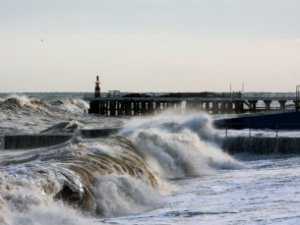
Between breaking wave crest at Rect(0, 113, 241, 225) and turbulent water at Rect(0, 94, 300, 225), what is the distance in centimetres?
2

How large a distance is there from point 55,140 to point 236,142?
6.80 metres

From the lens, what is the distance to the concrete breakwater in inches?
1171

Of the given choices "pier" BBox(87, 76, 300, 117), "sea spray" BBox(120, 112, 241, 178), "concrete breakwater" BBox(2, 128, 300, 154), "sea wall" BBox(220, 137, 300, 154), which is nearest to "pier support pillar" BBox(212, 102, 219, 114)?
"pier" BBox(87, 76, 300, 117)

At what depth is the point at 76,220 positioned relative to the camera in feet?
43.7

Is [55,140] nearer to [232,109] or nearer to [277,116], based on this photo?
[277,116]

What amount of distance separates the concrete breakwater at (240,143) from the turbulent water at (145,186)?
111cm

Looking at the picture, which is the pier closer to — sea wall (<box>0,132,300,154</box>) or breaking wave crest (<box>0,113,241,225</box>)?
sea wall (<box>0,132,300,154</box>)

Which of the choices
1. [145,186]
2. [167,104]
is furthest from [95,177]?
[167,104]

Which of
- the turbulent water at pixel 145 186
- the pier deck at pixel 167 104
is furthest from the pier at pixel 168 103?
the turbulent water at pixel 145 186

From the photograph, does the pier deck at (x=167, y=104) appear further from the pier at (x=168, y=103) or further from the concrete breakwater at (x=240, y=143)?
the concrete breakwater at (x=240, y=143)

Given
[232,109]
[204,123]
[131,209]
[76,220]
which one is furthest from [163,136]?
[232,109]

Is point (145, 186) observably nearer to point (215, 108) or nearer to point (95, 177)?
point (95, 177)

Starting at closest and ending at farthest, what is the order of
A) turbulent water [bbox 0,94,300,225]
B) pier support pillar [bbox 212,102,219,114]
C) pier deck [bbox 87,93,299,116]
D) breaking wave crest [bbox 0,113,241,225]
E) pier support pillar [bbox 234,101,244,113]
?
breaking wave crest [bbox 0,113,241,225] < turbulent water [bbox 0,94,300,225] < pier support pillar [bbox 234,101,244,113] < pier support pillar [bbox 212,102,219,114] < pier deck [bbox 87,93,299,116]

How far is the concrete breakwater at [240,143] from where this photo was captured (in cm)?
2973
